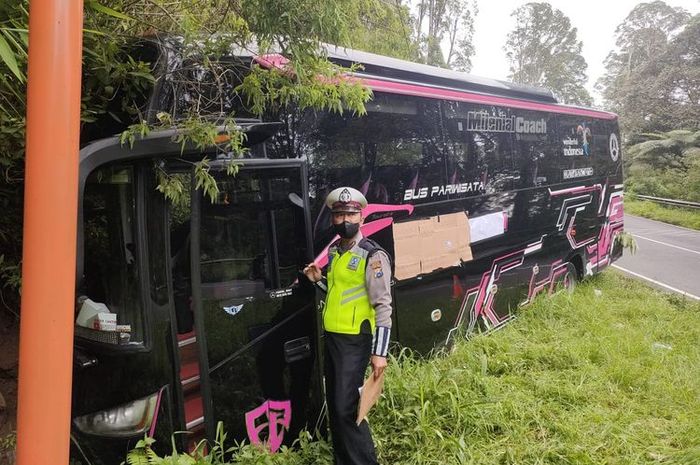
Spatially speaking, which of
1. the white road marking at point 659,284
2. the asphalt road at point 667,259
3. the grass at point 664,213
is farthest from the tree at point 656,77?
the white road marking at point 659,284

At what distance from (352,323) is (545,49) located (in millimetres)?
40061

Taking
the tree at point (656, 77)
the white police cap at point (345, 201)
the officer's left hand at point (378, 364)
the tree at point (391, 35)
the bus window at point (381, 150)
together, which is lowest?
the officer's left hand at point (378, 364)

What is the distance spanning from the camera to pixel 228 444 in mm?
2490

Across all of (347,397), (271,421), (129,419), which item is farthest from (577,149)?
(129,419)

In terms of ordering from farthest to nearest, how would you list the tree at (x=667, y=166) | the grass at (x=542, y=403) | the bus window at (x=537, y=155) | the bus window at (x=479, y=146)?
the tree at (x=667, y=166) < the bus window at (x=537, y=155) < the bus window at (x=479, y=146) < the grass at (x=542, y=403)

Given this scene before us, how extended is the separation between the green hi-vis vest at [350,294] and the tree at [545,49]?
37411 mm

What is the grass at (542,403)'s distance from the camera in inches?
115

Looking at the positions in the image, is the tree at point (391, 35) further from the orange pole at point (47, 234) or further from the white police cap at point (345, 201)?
the orange pole at point (47, 234)

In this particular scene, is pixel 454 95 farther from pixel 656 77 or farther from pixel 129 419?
pixel 656 77

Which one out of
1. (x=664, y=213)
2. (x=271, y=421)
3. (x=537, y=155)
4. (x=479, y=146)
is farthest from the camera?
(x=664, y=213)

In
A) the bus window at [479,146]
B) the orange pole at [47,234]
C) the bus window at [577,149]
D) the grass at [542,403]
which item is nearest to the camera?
the orange pole at [47,234]

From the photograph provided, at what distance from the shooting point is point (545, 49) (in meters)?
36.7

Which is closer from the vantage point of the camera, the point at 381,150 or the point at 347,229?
the point at 347,229

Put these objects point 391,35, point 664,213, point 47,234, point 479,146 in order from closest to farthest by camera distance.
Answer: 1. point 47,234
2. point 479,146
3. point 391,35
4. point 664,213
